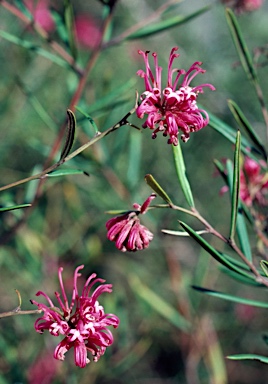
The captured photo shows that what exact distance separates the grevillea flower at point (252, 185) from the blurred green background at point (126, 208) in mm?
89

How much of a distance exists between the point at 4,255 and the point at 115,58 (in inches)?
93.1

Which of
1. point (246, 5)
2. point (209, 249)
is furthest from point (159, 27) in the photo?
point (209, 249)

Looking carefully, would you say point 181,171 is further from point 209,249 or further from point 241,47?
point 241,47

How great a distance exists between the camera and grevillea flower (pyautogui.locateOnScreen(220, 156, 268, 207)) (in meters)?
0.91

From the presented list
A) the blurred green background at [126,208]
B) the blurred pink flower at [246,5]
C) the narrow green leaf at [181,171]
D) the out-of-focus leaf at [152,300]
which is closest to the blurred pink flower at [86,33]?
the blurred green background at [126,208]

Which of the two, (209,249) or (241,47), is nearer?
(209,249)

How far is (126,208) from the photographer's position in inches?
61.8

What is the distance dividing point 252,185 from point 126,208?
672 mm

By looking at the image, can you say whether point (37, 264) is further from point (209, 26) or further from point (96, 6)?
point (96, 6)

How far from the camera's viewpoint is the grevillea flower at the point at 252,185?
91 cm

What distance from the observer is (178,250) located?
7.55 feet

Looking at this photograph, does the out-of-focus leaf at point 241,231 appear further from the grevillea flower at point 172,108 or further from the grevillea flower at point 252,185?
the grevillea flower at point 172,108

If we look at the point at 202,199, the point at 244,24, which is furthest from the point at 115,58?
the point at 202,199

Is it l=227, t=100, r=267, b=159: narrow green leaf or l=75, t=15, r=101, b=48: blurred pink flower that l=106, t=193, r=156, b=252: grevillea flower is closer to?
l=227, t=100, r=267, b=159: narrow green leaf
